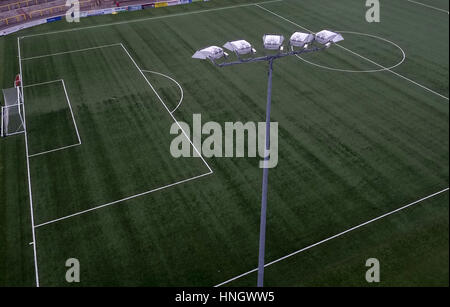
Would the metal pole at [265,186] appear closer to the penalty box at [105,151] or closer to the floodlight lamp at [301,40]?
the floodlight lamp at [301,40]

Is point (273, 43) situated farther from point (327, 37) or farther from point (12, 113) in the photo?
point (12, 113)

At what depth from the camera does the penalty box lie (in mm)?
22547

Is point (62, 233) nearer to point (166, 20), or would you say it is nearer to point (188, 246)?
point (188, 246)

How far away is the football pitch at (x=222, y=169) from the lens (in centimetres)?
1811

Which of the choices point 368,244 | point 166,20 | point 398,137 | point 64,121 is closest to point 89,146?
point 64,121

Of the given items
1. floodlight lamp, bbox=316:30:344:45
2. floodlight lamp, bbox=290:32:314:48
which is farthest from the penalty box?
floodlight lamp, bbox=316:30:344:45

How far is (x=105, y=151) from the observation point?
26062 millimetres

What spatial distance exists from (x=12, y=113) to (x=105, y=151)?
9353 millimetres

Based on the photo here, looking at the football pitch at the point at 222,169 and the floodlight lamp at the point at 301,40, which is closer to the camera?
the floodlight lamp at the point at 301,40

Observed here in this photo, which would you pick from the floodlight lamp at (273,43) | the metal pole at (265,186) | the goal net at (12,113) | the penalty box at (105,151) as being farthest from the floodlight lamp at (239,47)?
→ the goal net at (12,113)

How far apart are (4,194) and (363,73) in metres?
29.2

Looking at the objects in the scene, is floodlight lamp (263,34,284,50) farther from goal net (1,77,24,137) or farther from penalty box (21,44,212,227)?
goal net (1,77,24,137)

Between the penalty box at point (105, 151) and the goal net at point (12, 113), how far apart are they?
0.73 m

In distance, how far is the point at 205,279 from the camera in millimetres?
17625
